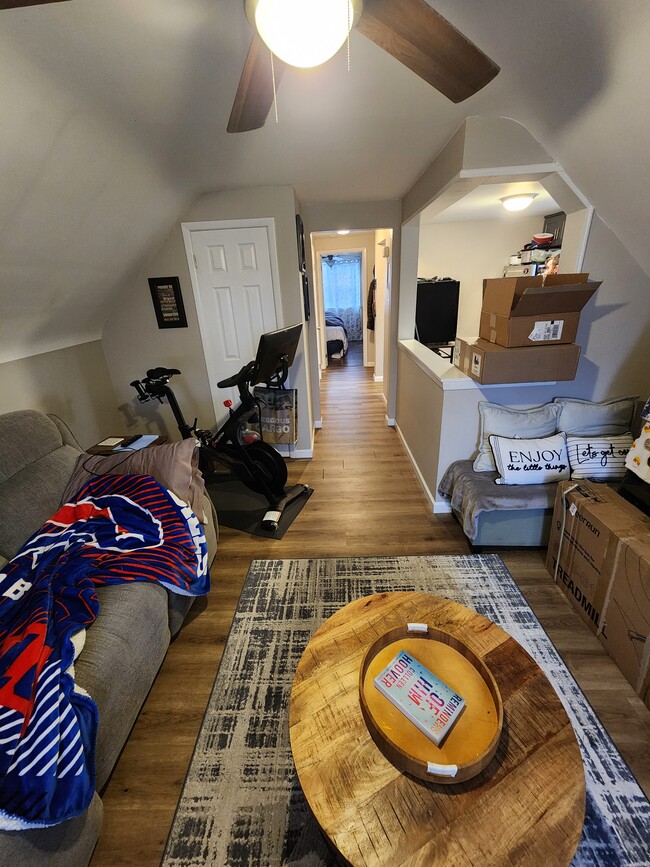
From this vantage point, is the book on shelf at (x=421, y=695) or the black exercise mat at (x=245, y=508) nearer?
the book on shelf at (x=421, y=695)

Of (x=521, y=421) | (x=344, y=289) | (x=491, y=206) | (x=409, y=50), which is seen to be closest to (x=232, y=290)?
(x=409, y=50)

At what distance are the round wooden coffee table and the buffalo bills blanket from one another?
582mm

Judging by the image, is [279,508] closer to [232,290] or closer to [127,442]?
[127,442]

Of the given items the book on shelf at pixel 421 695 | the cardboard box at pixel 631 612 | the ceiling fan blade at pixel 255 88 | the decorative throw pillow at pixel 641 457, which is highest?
the ceiling fan blade at pixel 255 88

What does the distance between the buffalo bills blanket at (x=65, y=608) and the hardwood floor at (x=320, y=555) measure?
325mm

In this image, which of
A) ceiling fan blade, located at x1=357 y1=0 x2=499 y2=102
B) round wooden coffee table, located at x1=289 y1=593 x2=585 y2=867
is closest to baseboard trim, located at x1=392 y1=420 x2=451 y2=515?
round wooden coffee table, located at x1=289 y1=593 x2=585 y2=867

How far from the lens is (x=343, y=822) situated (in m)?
0.73

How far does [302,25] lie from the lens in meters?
0.85

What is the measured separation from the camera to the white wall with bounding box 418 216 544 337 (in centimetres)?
446

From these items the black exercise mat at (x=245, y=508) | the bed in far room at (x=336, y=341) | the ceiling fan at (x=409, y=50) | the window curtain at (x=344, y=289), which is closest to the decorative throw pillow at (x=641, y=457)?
the ceiling fan at (x=409, y=50)

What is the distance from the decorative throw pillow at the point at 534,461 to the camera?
195 cm

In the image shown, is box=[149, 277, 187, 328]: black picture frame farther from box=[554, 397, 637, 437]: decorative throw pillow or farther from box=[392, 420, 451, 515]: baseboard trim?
box=[554, 397, 637, 437]: decorative throw pillow

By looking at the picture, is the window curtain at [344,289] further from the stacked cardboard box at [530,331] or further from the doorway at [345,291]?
the stacked cardboard box at [530,331]

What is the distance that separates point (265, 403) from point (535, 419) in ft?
6.23
